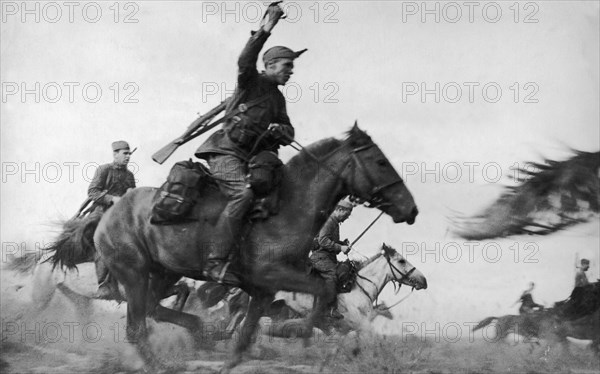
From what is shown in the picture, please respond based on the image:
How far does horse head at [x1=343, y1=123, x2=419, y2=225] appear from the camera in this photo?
27.4 feet

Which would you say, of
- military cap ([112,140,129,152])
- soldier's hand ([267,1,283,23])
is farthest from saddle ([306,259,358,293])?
soldier's hand ([267,1,283,23])

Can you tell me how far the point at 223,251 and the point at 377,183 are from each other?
1.30 m

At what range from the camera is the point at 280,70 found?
28.3 ft

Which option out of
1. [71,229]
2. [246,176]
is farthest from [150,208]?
[71,229]

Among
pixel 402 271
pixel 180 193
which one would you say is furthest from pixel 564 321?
pixel 180 193

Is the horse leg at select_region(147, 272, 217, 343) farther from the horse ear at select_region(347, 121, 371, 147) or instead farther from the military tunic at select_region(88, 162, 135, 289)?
the horse ear at select_region(347, 121, 371, 147)

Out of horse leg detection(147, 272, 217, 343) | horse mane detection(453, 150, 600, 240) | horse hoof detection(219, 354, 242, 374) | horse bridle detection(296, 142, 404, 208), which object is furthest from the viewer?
horse mane detection(453, 150, 600, 240)

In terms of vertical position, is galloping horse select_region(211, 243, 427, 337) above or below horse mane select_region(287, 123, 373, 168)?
below

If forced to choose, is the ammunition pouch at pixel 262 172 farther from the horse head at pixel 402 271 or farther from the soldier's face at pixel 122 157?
the horse head at pixel 402 271

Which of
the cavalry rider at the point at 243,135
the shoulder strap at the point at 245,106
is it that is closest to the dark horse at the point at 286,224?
the cavalry rider at the point at 243,135

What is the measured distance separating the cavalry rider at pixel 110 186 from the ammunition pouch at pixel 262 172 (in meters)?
1.99

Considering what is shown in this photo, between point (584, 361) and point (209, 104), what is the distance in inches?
174

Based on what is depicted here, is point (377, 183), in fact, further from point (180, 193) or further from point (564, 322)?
point (564, 322)

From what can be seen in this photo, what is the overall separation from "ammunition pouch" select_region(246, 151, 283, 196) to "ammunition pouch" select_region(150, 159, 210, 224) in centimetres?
42
